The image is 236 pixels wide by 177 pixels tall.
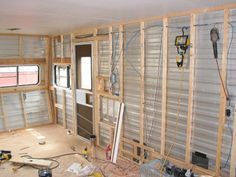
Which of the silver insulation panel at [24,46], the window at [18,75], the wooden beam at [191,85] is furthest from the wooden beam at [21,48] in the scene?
the wooden beam at [191,85]

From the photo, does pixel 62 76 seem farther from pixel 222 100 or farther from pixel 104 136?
pixel 222 100

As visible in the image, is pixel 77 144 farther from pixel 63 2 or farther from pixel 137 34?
pixel 63 2

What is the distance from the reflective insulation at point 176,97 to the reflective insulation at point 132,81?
0.65m

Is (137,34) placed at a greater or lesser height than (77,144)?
greater

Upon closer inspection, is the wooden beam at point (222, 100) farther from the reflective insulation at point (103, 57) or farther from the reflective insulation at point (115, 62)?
the reflective insulation at point (103, 57)

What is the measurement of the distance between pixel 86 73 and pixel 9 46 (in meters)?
2.23

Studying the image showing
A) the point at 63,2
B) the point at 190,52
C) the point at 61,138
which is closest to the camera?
the point at 63,2

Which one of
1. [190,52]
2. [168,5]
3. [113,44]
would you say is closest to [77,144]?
[113,44]

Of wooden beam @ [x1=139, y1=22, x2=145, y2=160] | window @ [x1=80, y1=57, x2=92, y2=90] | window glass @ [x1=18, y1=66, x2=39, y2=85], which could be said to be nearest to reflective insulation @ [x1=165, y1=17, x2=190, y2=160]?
wooden beam @ [x1=139, y1=22, x2=145, y2=160]

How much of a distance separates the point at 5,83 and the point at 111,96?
313 centimetres

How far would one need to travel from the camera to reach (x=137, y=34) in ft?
14.1

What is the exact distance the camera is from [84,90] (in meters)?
5.76

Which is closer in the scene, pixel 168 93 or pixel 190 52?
pixel 190 52

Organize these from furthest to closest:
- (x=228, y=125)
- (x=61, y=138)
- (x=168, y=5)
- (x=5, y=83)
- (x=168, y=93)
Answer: (x=5, y=83), (x=61, y=138), (x=168, y=93), (x=228, y=125), (x=168, y=5)
